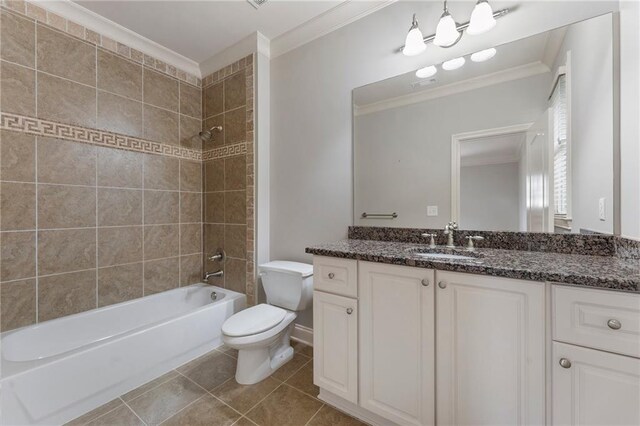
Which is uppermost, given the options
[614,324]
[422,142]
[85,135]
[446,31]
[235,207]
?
[446,31]

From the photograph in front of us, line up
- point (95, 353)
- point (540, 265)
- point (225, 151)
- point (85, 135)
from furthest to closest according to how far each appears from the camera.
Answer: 1. point (225, 151)
2. point (85, 135)
3. point (95, 353)
4. point (540, 265)

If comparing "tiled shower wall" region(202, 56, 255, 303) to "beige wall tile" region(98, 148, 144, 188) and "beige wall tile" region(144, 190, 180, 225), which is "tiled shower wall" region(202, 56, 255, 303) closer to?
"beige wall tile" region(144, 190, 180, 225)

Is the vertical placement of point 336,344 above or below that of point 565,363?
below

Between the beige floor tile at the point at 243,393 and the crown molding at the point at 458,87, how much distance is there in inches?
75.9

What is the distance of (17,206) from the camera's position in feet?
5.43

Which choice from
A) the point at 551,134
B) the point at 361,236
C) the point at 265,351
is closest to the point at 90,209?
the point at 265,351

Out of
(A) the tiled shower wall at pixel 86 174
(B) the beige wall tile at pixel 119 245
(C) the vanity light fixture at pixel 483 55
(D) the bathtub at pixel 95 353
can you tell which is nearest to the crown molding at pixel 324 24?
(C) the vanity light fixture at pixel 483 55

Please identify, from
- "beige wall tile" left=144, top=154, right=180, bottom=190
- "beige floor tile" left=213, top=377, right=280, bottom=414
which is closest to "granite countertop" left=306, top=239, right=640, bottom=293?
"beige floor tile" left=213, top=377, right=280, bottom=414

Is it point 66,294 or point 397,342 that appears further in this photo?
point 66,294

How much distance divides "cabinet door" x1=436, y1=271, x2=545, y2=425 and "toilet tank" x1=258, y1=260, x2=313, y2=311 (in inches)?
38.9

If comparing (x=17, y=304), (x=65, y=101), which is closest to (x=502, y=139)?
(x=65, y=101)

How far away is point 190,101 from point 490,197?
109 inches

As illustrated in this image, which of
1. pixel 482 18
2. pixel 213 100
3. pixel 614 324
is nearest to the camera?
pixel 614 324

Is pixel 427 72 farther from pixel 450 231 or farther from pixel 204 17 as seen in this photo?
pixel 204 17
